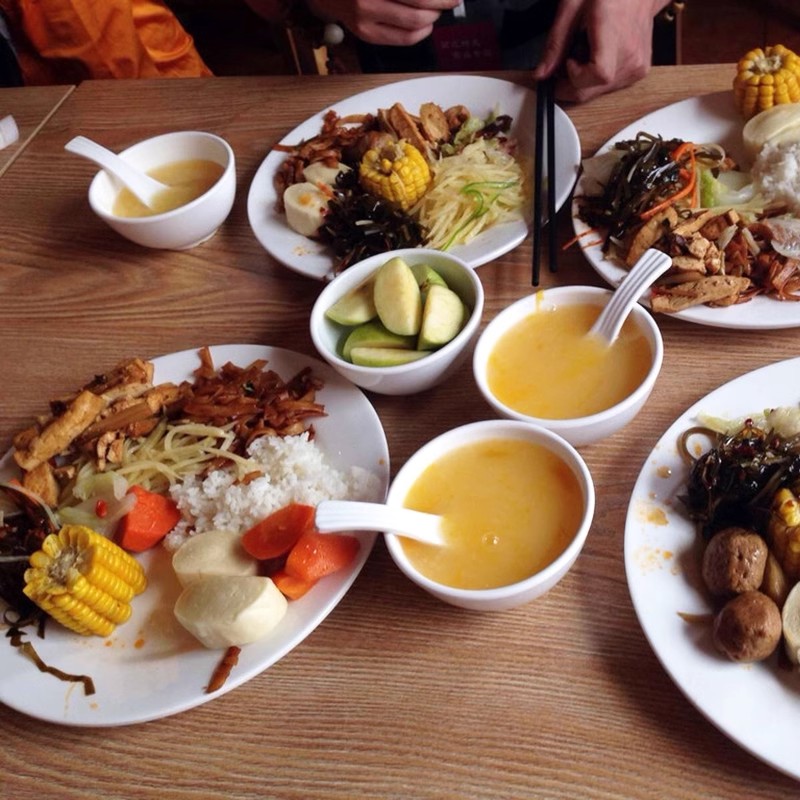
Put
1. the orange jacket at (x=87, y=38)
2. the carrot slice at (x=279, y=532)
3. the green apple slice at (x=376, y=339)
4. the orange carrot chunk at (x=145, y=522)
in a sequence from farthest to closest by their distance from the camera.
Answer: the orange jacket at (x=87, y=38)
the green apple slice at (x=376, y=339)
the orange carrot chunk at (x=145, y=522)
the carrot slice at (x=279, y=532)

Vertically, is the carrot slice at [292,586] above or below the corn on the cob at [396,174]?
below

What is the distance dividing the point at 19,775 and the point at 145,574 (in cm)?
35

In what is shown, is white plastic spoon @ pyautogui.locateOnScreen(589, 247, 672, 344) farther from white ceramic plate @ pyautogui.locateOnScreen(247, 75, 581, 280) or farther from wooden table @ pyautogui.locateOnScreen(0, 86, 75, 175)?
wooden table @ pyautogui.locateOnScreen(0, 86, 75, 175)

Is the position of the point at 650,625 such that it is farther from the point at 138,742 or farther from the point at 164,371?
the point at 164,371

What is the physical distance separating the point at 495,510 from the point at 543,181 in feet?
2.92

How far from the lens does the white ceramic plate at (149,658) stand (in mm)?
1168

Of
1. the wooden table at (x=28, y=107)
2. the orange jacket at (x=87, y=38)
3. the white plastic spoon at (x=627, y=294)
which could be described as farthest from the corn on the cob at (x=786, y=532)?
the orange jacket at (x=87, y=38)

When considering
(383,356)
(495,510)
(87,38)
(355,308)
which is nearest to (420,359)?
(383,356)

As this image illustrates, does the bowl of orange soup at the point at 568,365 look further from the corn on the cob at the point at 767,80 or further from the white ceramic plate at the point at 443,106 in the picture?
the corn on the cob at the point at 767,80

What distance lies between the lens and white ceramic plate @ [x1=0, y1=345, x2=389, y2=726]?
1.17 metres

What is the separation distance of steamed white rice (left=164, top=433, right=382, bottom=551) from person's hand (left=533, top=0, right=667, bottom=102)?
1177 mm

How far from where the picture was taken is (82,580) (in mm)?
1216

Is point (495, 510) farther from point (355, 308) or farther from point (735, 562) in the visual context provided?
point (355, 308)

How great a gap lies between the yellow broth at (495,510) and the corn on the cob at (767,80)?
1.06m
